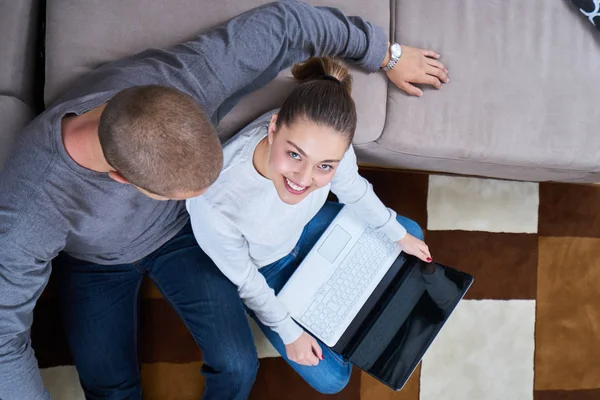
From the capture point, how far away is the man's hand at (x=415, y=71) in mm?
1294

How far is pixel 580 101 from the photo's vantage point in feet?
4.55

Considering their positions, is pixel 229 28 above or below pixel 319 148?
above

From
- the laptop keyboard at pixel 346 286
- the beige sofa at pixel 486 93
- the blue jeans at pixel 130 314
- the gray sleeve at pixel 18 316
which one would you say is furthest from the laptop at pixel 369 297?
the gray sleeve at pixel 18 316

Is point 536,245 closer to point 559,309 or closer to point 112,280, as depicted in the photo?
point 559,309

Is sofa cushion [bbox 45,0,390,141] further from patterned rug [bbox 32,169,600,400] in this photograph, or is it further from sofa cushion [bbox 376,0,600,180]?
patterned rug [bbox 32,169,600,400]

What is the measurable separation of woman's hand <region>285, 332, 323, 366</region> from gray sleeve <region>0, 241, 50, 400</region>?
563 millimetres

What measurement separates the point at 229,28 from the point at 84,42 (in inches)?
13.4

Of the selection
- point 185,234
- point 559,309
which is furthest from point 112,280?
point 559,309

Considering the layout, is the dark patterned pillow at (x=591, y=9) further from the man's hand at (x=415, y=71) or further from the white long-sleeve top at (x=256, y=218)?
the white long-sleeve top at (x=256, y=218)

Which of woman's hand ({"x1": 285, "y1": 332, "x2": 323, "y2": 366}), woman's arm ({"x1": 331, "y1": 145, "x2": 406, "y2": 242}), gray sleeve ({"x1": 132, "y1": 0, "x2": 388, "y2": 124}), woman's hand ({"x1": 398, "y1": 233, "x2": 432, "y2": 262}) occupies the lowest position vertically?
woman's hand ({"x1": 285, "y1": 332, "x2": 323, "y2": 366})

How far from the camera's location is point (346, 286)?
4.31 ft

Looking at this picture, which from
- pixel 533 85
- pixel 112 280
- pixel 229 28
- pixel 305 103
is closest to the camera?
pixel 305 103

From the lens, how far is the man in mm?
816

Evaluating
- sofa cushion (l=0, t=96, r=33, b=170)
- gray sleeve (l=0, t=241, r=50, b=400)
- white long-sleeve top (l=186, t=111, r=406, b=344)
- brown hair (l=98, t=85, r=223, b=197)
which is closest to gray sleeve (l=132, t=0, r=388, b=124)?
white long-sleeve top (l=186, t=111, r=406, b=344)
